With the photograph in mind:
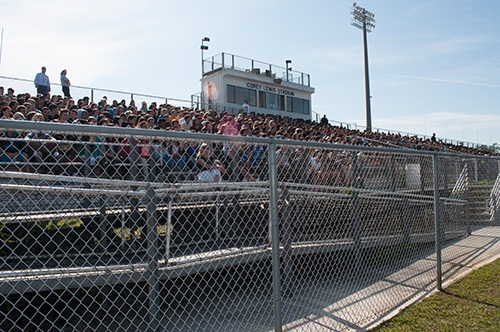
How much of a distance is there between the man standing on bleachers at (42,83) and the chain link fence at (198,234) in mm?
9716

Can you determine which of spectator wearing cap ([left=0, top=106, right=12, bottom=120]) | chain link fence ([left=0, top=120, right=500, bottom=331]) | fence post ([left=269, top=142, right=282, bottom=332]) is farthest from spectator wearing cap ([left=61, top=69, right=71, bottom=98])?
fence post ([left=269, top=142, right=282, bottom=332])

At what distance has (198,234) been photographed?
5.55 meters

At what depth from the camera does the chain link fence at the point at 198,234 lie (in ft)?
13.1

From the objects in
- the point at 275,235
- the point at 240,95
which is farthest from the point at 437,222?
the point at 240,95

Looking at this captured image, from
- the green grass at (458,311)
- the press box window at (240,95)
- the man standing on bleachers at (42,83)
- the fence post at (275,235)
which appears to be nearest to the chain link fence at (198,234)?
the fence post at (275,235)

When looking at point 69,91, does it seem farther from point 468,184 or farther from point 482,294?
point 482,294

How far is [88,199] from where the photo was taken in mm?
4934

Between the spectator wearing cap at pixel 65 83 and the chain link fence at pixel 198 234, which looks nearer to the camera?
the chain link fence at pixel 198 234

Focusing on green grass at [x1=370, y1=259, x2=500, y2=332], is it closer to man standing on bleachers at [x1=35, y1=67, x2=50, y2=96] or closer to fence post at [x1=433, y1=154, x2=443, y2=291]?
fence post at [x1=433, y1=154, x2=443, y2=291]

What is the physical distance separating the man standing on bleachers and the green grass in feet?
46.7

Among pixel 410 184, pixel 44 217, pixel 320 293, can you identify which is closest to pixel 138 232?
pixel 44 217

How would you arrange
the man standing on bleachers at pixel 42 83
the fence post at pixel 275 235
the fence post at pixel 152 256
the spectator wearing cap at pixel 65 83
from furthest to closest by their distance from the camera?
the spectator wearing cap at pixel 65 83, the man standing on bleachers at pixel 42 83, the fence post at pixel 152 256, the fence post at pixel 275 235

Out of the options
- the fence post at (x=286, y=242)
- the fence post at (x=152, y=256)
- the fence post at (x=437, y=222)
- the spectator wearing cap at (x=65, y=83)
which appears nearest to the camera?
the fence post at (x=152, y=256)

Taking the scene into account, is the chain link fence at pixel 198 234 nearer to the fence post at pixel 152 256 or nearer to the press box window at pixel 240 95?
the fence post at pixel 152 256
